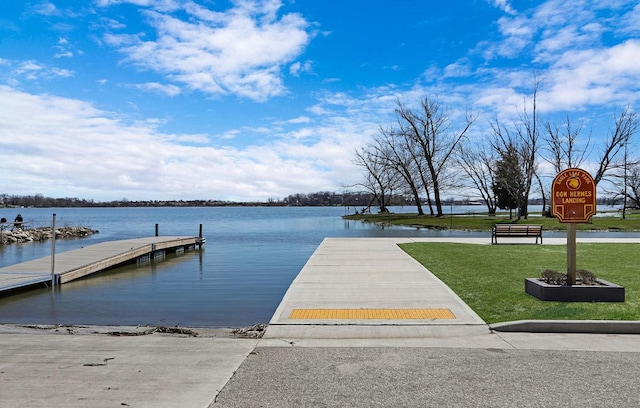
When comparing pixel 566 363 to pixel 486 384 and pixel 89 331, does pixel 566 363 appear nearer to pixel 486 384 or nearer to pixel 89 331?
pixel 486 384

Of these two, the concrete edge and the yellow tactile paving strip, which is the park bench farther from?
the concrete edge

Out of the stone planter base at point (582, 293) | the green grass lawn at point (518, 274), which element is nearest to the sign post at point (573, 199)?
the stone planter base at point (582, 293)

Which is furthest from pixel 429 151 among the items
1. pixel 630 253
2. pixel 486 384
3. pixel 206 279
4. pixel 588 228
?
pixel 486 384

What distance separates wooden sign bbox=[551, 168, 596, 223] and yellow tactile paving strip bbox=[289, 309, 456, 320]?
122 inches

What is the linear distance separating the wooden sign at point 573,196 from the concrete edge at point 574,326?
254 centimetres

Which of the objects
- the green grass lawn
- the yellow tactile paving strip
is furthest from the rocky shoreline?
the yellow tactile paving strip

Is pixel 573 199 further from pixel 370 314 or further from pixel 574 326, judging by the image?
pixel 370 314

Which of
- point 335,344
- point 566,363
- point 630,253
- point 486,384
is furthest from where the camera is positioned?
point 630,253

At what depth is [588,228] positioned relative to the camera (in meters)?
37.4

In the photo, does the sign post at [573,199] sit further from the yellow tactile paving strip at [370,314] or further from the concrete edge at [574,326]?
the yellow tactile paving strip at [370,314]

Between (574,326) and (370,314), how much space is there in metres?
3.07

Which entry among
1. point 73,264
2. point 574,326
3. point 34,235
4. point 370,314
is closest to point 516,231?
point 574,326

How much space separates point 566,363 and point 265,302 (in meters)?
7.17

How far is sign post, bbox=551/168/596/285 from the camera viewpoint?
9289mm
